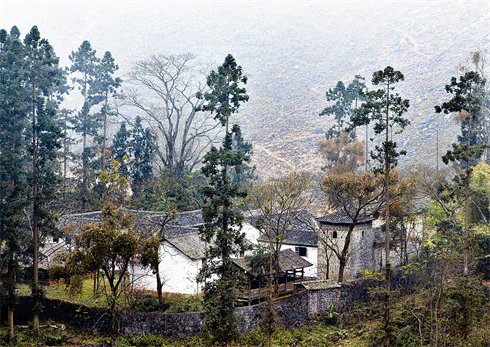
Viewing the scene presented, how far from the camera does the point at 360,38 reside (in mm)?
120125

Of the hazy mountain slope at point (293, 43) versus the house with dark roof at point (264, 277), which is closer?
the house with dark roof at point (264, 277)

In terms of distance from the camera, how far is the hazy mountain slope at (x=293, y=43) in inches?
3118

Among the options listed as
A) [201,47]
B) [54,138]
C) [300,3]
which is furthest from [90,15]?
[54,138]

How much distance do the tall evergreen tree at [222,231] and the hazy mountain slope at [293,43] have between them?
141 feet

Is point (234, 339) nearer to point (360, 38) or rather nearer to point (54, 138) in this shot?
point (54, 138)

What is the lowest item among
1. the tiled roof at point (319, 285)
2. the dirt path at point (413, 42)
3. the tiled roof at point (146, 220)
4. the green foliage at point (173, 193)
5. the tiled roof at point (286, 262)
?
the tiled roof at point (319, 285)

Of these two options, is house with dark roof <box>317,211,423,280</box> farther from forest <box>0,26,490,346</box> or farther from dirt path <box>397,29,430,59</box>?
dirt path <box>397,29,430,59</box>

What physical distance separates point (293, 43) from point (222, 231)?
10640 centimetres

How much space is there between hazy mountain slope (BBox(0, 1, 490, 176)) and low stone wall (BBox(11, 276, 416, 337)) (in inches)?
1627

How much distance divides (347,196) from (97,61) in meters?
35.6

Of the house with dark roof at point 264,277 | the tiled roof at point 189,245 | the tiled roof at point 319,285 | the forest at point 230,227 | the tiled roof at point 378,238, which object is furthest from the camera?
the tiled roof at point 378,238

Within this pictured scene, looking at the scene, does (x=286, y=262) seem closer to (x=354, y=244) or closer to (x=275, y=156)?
(x=354, y=244)

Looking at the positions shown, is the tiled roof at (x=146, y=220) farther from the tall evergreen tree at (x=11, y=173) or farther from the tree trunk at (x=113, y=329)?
the tree trunk at (x=113, y=329)

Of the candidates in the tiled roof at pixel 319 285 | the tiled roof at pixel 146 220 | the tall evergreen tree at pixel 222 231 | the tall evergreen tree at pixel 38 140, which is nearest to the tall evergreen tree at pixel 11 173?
the tall evergreen tree at pixel 38 140
